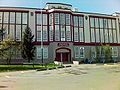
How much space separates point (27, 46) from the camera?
5181 cm

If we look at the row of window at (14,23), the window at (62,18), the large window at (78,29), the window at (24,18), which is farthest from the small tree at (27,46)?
the large window at (78,29)

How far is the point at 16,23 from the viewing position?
56.2 metres

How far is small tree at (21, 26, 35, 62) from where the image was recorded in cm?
5181

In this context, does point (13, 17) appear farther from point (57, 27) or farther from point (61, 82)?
point (61, 82)

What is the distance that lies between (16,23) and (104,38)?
22331mm

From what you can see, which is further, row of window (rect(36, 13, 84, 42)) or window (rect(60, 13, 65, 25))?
window (rect(60, 13, 65, 25))

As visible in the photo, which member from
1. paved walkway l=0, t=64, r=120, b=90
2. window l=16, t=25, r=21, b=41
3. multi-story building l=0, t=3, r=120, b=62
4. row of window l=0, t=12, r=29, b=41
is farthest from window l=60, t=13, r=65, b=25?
paved walkway l=0, t=64, r=120, b=90

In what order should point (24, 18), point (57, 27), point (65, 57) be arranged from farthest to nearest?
point (65, 57), point (24, 18), point (57, 27)

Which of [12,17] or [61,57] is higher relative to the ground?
[12,17]

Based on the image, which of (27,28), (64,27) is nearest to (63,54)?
(64,27)

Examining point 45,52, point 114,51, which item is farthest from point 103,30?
point 45,52

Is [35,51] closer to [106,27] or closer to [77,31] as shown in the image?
[77,31]

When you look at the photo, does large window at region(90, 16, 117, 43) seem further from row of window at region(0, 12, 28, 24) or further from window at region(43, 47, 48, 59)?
row of window at region(0, 12, 28, 24)

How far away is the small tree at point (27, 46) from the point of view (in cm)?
5181
